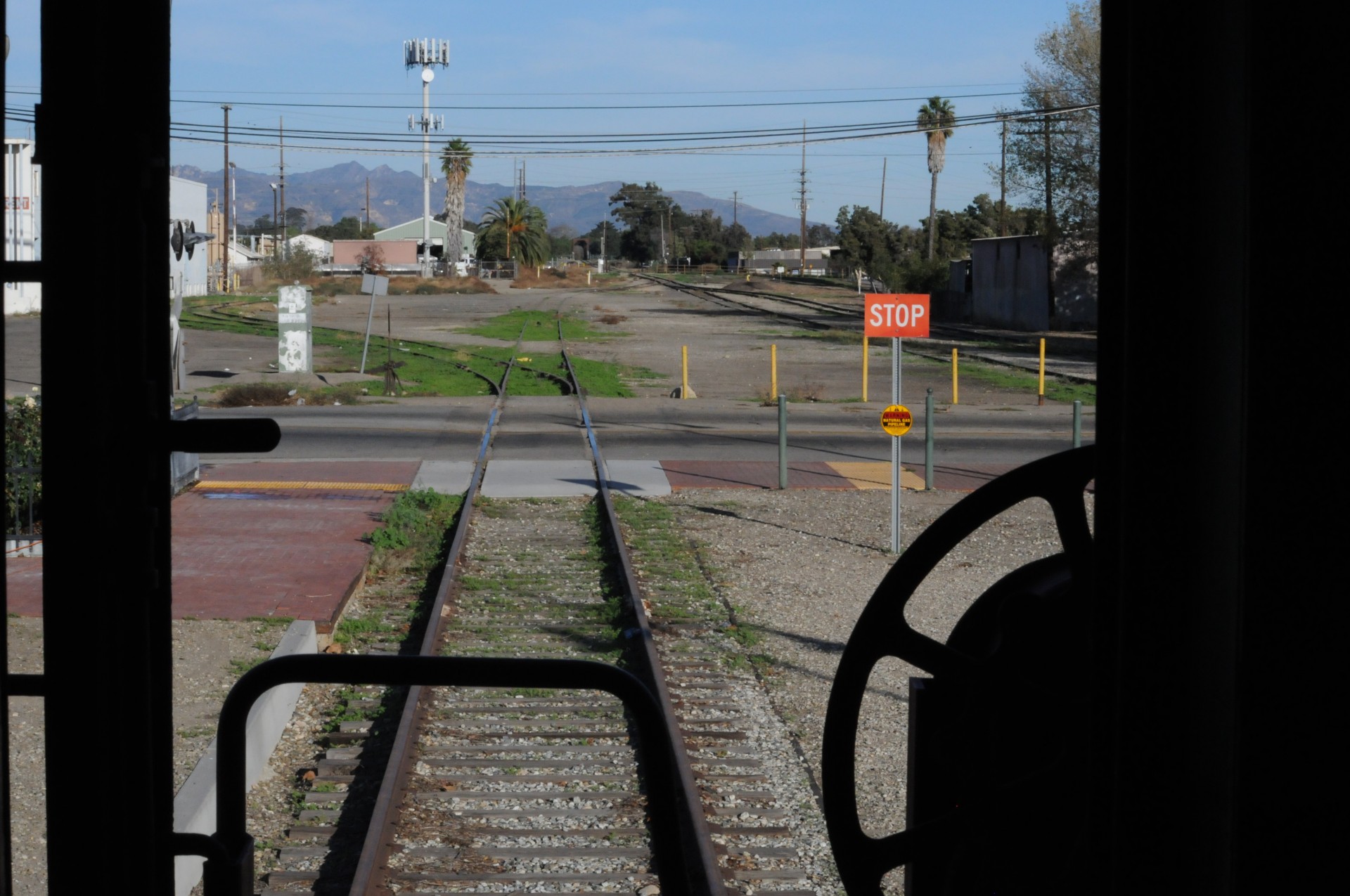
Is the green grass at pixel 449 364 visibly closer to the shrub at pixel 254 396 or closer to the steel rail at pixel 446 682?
the shrub at pixel 254 396

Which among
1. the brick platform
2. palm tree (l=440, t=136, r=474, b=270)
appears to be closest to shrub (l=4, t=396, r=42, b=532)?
the brick platform

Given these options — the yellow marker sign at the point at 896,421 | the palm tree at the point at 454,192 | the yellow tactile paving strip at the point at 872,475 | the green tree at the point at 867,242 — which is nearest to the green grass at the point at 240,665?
the yellow marker sign at the point at 896,421

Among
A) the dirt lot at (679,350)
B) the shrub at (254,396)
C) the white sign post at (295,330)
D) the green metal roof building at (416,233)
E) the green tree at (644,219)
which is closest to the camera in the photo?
the shrub at (254,396)

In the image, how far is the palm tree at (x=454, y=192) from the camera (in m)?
95.5

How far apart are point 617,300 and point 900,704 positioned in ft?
224

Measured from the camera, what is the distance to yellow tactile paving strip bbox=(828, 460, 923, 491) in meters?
15.9

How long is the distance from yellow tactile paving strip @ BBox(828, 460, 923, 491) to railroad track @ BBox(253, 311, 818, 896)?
6.35 metres

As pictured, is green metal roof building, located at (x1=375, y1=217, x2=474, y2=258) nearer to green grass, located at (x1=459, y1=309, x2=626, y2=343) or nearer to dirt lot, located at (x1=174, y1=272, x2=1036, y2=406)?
dirt lot, located at (x1=174, y1=272, x2=1036, y2=406)

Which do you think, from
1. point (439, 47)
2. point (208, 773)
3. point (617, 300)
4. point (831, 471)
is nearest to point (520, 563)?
point (208, 773)

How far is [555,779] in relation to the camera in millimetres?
6289

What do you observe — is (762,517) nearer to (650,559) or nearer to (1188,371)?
(650,559)

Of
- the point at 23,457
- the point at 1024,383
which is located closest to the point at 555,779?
the point at 23,457

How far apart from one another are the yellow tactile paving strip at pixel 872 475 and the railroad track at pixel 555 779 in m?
6.35

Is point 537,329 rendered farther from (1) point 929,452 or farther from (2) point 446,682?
(2) point 446,682
